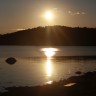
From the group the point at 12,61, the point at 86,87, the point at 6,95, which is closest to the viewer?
the point at 86,87

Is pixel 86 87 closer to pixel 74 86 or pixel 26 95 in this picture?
pixel 74 86

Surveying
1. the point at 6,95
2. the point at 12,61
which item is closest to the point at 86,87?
the point at 6,95

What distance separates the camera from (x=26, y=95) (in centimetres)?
2711

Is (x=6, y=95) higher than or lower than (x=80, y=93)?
higher

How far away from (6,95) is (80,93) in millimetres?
7866

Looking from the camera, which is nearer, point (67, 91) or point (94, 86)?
point (67, 91)

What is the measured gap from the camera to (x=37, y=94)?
26938 millimetres

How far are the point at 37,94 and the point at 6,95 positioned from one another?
130 inches

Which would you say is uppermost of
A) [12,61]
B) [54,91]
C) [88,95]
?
[12,61]

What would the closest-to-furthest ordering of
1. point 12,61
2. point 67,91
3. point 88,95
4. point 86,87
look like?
point 88,95 < point 67,91 < point 86,87 < point 12,61

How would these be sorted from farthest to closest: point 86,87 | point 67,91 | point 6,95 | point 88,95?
point 6,95 → point 86,87 → point 67,91 → point 88,95

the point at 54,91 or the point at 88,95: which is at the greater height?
the point at 54,91

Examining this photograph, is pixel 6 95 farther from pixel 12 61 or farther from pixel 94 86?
pixel 12 61

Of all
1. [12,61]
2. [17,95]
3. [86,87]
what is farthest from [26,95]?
[12,61]
